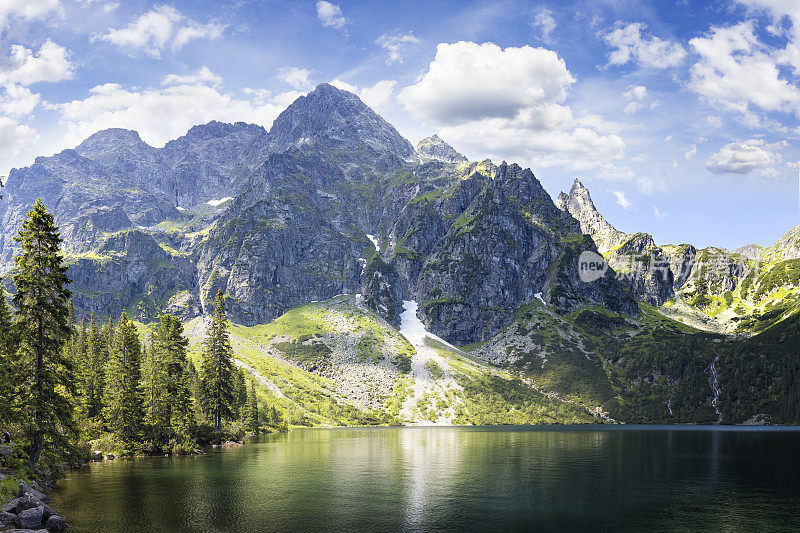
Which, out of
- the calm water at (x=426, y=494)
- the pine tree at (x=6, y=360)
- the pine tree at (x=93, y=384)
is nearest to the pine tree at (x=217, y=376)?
the calm water at (x=426, y=494)

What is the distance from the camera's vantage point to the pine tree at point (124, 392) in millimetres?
98625

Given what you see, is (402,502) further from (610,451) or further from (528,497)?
(610,451)

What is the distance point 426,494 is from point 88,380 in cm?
7373

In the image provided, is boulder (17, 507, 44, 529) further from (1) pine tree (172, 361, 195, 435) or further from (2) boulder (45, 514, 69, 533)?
(1) pine tree (172, 361, 195, 435)

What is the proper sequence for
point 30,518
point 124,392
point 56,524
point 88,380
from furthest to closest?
point 88,380 < point 124,392 < point 56,524 < point 30,518

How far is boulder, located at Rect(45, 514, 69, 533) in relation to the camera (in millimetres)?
42031

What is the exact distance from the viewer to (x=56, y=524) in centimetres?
4247

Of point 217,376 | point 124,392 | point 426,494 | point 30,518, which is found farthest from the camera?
point 217,376

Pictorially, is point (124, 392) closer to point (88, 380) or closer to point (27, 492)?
point (88, 380)

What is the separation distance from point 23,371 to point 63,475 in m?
19.9

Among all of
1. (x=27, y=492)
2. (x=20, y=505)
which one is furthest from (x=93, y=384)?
(x=20, y=505)

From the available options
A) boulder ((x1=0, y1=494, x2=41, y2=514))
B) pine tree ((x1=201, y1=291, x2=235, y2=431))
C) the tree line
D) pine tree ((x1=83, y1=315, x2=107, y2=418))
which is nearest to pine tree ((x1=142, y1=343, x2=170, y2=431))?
the tree line

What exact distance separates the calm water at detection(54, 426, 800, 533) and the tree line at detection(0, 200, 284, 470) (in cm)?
889

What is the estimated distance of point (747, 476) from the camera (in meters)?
85.7
